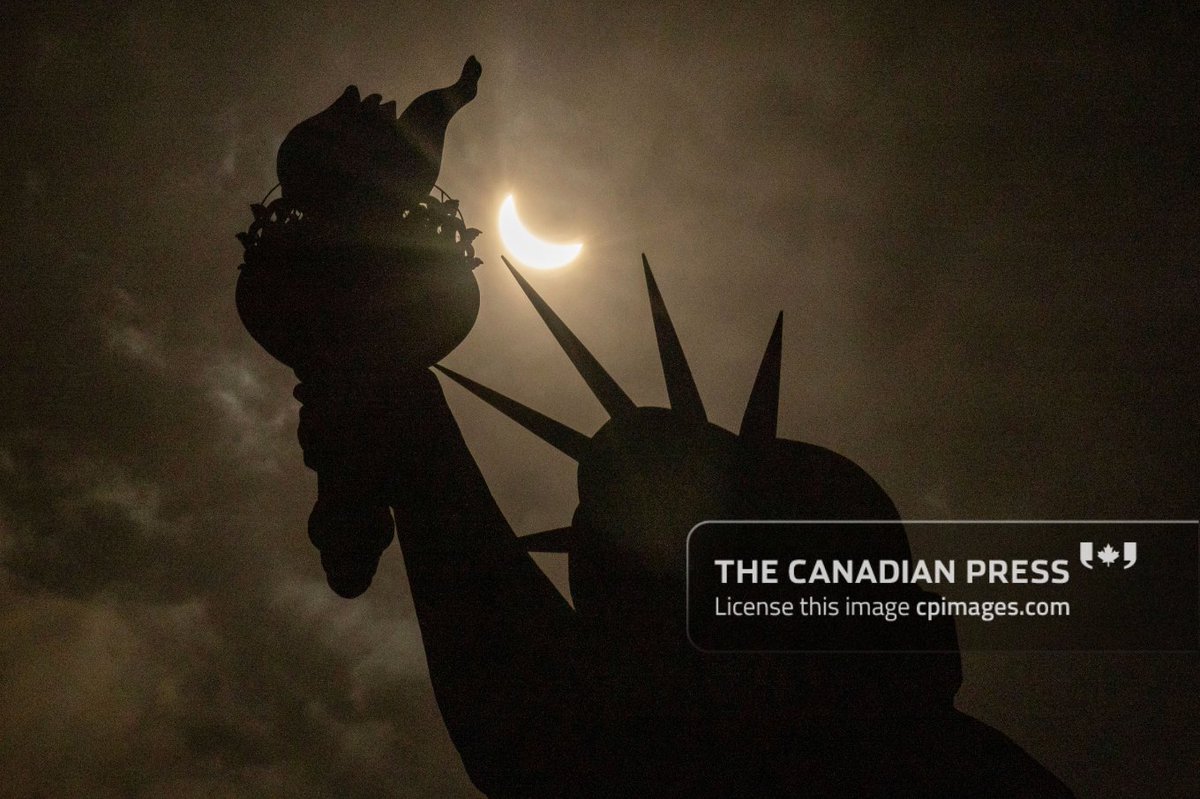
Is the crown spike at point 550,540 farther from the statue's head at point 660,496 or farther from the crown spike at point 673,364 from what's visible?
the crown spike at point 673,364

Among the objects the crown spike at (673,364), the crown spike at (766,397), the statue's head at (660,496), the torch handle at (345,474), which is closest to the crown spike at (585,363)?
the statue's head at (660,496)

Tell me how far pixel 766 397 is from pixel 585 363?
2.70 metres

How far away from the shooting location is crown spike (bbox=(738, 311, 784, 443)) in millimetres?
12816

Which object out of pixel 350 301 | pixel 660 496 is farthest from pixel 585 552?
pixel 350 301

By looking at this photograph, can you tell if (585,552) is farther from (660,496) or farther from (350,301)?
(350,301)

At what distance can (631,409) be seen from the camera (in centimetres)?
1377

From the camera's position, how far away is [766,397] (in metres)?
13.0

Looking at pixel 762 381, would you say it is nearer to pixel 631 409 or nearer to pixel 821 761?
pixel 631 409

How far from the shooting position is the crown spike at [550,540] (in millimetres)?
13891

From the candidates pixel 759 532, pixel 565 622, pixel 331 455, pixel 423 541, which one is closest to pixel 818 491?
pixel 759 532

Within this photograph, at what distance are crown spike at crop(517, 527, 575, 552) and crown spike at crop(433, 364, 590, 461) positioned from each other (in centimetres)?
122

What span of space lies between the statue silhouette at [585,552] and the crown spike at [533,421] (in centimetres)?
3

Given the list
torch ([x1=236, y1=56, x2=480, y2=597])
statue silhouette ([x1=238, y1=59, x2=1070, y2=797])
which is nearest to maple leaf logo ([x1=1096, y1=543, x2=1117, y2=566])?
statue silhouette ([x1=238, y1=59, x2=1070, y2=797])

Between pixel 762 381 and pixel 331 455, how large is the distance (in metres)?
6.50
